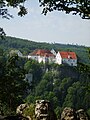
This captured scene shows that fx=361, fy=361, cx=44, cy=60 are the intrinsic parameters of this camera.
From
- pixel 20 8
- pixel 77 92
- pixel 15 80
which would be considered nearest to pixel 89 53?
pixel 20 8

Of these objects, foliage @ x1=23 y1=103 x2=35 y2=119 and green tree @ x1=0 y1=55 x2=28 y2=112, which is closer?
foliage @ x1=23 y1=103 x2=35 y2=119

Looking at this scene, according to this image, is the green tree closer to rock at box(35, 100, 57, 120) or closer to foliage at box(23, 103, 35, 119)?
foliage at box(23, 103, 35, 119)

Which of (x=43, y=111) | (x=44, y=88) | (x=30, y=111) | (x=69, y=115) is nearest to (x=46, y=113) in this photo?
(x=43, y=111)

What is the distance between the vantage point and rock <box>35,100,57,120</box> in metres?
16.8

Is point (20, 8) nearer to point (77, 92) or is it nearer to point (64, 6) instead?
point (64, 6)

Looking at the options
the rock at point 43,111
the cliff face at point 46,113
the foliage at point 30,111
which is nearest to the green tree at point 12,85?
the cliff face at point 46,113

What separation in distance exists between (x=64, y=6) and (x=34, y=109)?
6.58 metres

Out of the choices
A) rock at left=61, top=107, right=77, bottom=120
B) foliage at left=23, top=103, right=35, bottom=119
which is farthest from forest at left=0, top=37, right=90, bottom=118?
rock at left=61, top=107, right=77, bottom=120

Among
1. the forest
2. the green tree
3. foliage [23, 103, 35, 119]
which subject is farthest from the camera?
the forest

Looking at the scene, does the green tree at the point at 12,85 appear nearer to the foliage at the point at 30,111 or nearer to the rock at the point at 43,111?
the foliage at the point at 30,111

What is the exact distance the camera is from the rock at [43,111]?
55.0 ft

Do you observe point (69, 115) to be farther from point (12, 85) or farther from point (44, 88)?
point (44, 88)

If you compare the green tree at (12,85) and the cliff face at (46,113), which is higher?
the green tree at (12,85)

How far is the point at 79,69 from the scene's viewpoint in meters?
13.0
